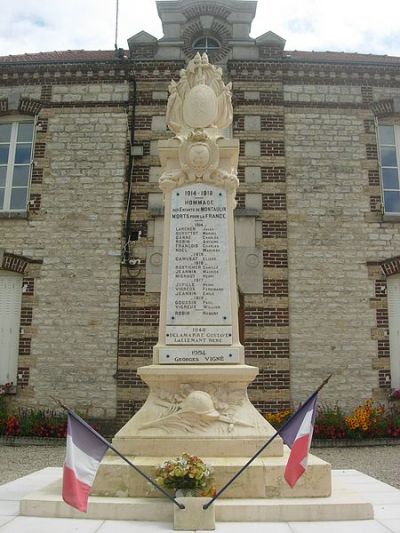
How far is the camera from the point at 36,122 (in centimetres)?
1265

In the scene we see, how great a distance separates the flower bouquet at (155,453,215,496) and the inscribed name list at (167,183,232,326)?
5.52 ft

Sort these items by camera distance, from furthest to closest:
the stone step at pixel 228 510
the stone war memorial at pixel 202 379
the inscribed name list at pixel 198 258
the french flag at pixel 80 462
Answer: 1. the inscribed name list at pixel 198 258
2. the stone war memorial at pixel 202 379
3. the stone step at pixel 228 510
4. the french flag at pixel 80 462

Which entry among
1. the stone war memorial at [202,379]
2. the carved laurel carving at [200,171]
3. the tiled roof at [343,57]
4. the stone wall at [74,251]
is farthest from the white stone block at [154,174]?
the carved laurel carving at [200,171]

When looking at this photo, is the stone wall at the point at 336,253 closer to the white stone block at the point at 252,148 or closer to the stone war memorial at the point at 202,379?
the white stone block at the point at 252,148

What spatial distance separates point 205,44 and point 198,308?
928cm

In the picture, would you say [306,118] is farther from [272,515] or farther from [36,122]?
[272,515]

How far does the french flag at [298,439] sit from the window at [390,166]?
28.6 feet

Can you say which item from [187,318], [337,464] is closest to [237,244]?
[337,464]

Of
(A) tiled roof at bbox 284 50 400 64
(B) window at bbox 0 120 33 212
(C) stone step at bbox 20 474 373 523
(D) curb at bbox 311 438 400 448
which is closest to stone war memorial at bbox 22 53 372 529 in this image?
(C) stone step at bbox 20 474 373 523

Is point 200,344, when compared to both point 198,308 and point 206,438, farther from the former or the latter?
point 206,438

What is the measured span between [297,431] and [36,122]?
10501mm

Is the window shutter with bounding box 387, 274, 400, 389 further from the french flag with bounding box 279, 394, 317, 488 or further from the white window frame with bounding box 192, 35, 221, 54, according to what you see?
the french flag with bounding box 279, 394, 317, 488

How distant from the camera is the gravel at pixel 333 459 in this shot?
7.27 metres

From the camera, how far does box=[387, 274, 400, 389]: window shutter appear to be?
444 inches
